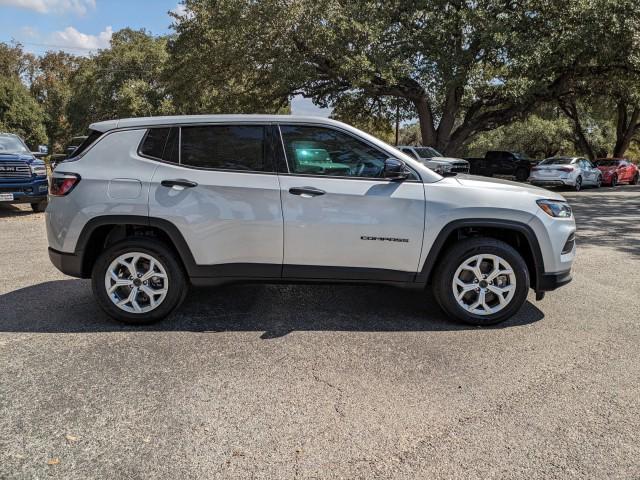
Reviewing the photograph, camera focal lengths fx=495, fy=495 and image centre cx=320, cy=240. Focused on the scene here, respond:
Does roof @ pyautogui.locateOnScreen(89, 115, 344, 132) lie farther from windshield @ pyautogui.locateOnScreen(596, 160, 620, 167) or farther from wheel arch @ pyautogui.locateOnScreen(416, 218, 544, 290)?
windshield @ pyautogui.locateOnScreen(596, 160, 620, 167)

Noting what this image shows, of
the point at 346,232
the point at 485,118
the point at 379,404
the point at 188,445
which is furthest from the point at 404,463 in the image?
the point at 485,118

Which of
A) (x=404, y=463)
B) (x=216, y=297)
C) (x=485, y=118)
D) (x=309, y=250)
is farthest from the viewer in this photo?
(x=485, y=118)

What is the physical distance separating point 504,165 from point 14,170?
82.3 feet

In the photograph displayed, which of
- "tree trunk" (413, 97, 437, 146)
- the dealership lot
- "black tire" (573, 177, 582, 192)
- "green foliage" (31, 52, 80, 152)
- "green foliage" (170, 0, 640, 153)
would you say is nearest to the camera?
the dealership lot

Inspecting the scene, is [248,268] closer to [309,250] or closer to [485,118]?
[309,250]

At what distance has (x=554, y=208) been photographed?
4.41m

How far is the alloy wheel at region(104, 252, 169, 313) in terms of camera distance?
4.28 meters

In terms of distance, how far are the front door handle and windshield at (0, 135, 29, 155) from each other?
9.94 meters

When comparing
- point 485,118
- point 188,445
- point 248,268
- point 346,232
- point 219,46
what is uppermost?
point 219,46

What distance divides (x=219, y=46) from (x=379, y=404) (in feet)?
57.5

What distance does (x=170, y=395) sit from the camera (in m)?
3.17

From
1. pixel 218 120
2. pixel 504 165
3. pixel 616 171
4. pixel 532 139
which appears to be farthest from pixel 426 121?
pixel 532 139

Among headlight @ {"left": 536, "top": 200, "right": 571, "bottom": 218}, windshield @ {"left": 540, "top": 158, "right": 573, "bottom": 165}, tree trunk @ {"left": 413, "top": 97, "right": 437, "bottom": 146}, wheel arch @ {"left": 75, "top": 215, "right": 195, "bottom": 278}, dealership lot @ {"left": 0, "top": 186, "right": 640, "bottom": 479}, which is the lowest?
dealership lot @ {"left": 0, "top": 186, "right": 640, "bottom": 479}

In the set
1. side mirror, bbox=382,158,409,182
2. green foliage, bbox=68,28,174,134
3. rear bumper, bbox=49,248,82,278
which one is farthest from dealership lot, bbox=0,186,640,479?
green foliage, bbox=68,28,174,134
